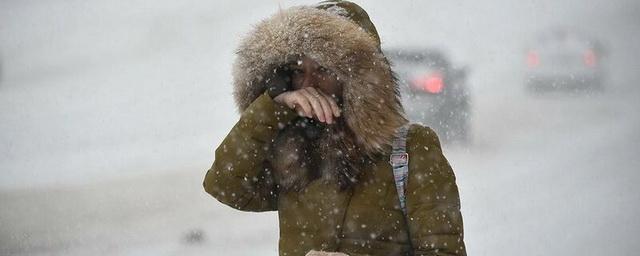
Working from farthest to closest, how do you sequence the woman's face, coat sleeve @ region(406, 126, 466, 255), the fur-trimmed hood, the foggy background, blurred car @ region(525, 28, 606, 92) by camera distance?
blurred car @ region(525, 28, 606, 92)
the foggy background
the woman's face
the fur-trimmed hood
coat sleeve @ region(406, 126, 466, 255)

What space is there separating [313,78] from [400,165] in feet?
1.49

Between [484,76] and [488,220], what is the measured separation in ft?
21.9

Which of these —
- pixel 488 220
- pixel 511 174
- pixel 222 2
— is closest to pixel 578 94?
pixel 511 174

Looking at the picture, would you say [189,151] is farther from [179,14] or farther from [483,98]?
[179,14]

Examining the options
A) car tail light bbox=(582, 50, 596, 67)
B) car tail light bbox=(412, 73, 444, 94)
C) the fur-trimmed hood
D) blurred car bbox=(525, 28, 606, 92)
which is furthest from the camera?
car tail light bbox=(582, 50, 596, 67)

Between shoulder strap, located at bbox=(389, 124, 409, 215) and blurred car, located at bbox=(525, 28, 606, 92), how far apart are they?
12594 mm

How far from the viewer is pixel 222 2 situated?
2020 cm

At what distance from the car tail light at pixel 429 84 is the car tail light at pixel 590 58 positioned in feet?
9.01

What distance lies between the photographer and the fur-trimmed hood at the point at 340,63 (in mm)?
2506

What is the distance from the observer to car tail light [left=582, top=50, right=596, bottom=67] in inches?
584

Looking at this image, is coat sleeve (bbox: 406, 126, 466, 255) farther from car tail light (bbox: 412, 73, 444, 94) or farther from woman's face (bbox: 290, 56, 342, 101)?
car tail light (bbox: 412, 73, 444, 94)

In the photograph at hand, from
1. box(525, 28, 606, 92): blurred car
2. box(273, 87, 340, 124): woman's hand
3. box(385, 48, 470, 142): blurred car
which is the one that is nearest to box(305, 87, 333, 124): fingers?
box(273, 87, 340, 124): woman's hand

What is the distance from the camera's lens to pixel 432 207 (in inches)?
90.4

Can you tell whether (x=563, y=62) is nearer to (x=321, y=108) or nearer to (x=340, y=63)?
(x=340, y=63)
